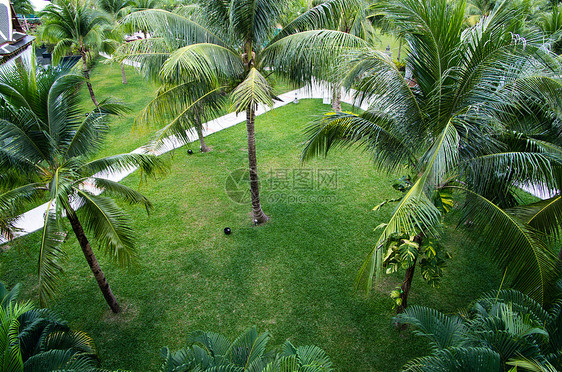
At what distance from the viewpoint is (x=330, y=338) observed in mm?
5641

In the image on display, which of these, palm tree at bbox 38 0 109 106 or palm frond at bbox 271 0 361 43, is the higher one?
palm frond at bbox 271 0 361 43

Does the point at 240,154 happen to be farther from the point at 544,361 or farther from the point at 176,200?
the point at 544,361

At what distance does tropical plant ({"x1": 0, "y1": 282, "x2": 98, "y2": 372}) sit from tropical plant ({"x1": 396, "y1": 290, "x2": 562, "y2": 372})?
3637mm

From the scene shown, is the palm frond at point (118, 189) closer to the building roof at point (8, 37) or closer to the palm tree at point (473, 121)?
the palm tree at point (473, 121)

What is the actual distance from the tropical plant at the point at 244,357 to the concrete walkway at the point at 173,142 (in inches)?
119

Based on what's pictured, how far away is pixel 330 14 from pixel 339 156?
587 cm

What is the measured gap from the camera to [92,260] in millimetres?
5676

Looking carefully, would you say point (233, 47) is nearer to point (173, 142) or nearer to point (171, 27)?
point (171, 27)

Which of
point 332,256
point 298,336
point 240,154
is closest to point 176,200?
point 240,154

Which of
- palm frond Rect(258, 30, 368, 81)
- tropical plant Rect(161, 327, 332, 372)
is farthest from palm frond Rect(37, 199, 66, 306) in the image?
palm frond Rect(258, 30, 368, 81)

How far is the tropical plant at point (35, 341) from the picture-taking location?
118 inches

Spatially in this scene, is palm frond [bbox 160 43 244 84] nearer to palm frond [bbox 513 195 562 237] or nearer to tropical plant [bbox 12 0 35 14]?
palm frond [bbox 513 195 562 237]

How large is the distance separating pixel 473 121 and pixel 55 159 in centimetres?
594

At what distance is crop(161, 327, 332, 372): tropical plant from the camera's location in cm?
323
